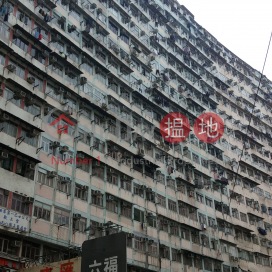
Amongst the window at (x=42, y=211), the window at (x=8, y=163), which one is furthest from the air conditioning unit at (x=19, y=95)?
the window at (x=42, y=211)

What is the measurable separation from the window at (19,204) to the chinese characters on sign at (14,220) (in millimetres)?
301

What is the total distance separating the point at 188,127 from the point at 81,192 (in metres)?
13.6

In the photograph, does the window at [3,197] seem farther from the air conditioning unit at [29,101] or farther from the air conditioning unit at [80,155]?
the air conditioning unit at [80,155]

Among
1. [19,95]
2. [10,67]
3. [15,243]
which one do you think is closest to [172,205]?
[15,243]

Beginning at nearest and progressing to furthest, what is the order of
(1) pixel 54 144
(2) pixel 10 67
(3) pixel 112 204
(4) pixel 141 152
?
(2) pixel 10 67 → (1) pixel 54 144 → (3) pixel 112 204 → (4) pixel 141 152

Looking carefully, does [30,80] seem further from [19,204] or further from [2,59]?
[19,204]

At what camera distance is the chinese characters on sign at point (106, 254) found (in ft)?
22.1

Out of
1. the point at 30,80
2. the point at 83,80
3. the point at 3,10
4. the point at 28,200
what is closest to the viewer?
the point at 28,200

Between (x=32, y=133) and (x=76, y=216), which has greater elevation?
(x=32, y=133)

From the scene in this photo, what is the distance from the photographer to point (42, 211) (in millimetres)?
19109

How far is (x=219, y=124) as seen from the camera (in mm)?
37281

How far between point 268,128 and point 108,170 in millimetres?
26490

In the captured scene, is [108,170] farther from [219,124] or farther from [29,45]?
[219,124]

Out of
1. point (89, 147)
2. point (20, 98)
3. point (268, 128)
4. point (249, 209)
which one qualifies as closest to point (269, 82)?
point (268, 128)
